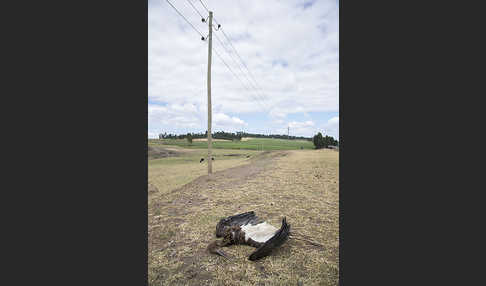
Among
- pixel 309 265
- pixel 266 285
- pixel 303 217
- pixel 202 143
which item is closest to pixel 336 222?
pixel 303 217

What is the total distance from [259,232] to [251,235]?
165 mm

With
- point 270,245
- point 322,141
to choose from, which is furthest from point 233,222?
point 322,141

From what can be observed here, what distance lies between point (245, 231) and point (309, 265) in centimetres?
115

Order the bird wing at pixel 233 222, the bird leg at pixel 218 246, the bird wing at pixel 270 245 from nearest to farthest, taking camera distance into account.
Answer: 1. the bird wing at pixel 270 245
2. the bird leg at pixel 218 246
3. the bird wing at pixel 233 222

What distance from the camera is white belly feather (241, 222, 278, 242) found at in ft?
11.3

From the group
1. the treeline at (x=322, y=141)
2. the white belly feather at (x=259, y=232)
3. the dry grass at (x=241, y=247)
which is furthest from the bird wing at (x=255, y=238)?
the treeline at (x=322, y=141)

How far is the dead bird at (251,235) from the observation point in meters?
3.00

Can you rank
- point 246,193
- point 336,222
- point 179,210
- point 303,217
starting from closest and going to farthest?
point 336,222
point 303,217
point 179,210
point 246,193

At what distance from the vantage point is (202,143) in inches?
2222

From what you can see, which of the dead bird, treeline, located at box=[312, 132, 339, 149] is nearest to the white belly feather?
the dead bird

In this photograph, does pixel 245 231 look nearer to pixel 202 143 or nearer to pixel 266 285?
pixel 266 285

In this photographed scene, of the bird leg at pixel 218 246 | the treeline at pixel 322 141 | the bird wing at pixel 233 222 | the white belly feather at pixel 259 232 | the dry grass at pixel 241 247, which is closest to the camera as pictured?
the dry grass at pixel 241 247

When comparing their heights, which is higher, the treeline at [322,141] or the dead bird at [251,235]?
the treeline at [322,141]

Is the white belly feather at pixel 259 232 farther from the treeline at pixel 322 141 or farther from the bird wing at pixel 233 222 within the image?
the treeline at pixel 322 141
